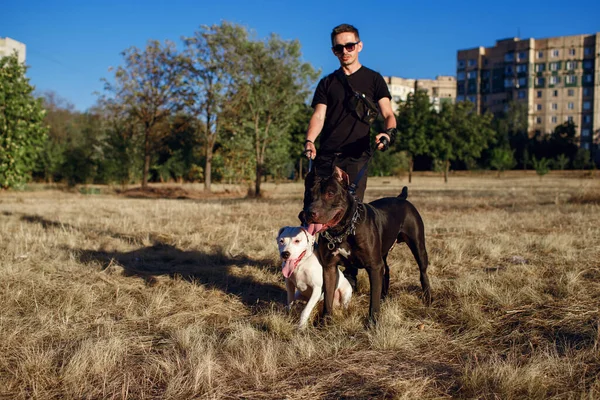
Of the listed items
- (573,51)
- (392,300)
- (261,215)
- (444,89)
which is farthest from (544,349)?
(444,89)

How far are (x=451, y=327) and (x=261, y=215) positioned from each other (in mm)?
8775

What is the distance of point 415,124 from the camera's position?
4231 cm

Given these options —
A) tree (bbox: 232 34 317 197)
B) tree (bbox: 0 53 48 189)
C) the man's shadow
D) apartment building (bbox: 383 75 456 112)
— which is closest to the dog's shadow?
the man's shadow

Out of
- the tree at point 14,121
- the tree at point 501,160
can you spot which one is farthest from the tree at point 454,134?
the tree at point 14,121

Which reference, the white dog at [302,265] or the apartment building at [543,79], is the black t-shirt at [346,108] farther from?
the apartment building at [543,79]

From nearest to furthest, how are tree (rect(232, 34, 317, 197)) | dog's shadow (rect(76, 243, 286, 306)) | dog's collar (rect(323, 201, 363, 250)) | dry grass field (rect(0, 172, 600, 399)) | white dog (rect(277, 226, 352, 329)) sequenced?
dry grass field (rect(0, 172, 600, 399)) → dog's collar (rect(323, 201, 363, 250)) → white dog (rect(277, 226, 352, 329)) → dog's shadow (rect(76, 243, 286, 306)) → tree (rect(232, 34, 317, 197))

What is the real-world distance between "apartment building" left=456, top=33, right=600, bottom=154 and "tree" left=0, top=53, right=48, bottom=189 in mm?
83524

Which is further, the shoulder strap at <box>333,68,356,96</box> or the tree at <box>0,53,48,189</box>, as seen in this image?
the tree at <box>0,53,48,189</box>

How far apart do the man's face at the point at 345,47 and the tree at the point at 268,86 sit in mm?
19051

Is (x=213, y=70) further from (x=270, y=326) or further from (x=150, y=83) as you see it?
(x=270, y=326)

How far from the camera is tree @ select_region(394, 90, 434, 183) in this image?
138 ft

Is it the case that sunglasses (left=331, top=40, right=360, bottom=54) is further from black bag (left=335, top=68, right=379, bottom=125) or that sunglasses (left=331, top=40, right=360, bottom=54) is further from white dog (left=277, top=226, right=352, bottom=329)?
white dog (left=277, top=226, right=352, bottom=329)

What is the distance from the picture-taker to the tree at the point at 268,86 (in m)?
A: 23.6

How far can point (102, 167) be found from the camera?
3328 cm
